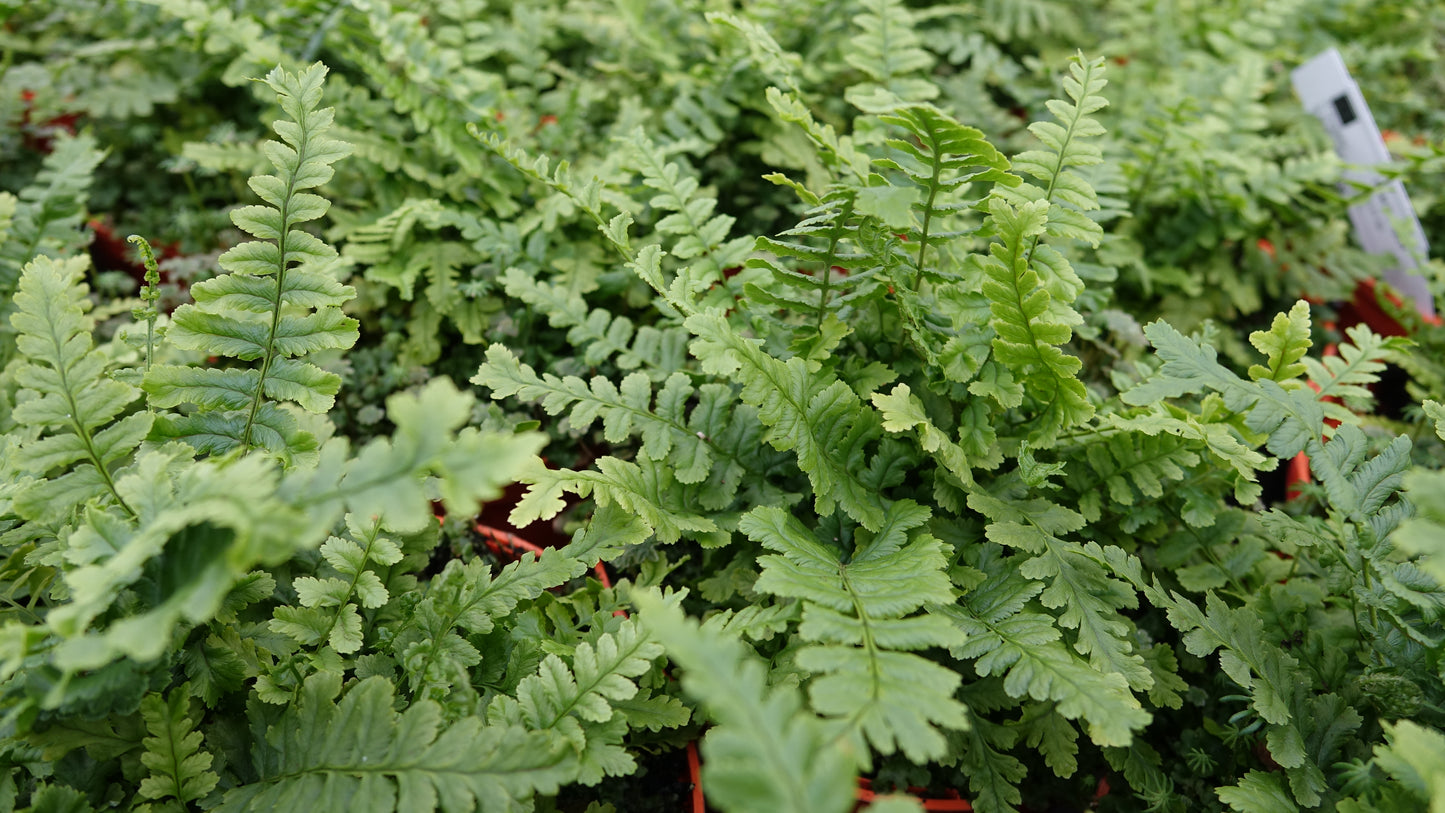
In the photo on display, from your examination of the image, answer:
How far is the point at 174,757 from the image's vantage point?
4.23ft

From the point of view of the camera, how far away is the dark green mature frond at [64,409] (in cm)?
133

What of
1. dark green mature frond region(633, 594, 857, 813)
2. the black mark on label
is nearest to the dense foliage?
dark green mature frond region(633, 594, 857, 813)

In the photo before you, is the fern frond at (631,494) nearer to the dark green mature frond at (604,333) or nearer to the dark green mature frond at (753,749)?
the dark green mature frond at (604,333)

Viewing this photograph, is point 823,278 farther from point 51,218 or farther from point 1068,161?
point 51,218

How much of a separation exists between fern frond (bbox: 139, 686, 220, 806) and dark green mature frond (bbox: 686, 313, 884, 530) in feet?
3.13

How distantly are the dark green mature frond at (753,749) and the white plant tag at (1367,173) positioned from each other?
2.33 meters


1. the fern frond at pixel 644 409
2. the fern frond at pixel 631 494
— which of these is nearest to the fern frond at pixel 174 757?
the fern frond at pixel 631 494

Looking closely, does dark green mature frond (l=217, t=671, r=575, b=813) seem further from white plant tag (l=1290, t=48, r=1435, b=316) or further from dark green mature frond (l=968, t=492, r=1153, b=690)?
white plant tag (l=1290, t=48, r=1435, b=316)

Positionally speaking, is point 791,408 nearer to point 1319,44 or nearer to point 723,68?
point 723,68

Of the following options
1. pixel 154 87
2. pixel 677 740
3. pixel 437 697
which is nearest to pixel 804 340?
pixel 677 740

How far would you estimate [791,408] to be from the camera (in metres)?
1.55

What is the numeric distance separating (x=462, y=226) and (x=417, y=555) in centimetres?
86

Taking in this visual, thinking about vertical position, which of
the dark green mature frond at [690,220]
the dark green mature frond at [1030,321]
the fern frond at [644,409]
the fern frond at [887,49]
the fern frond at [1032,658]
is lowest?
the fern frond at [644,409]

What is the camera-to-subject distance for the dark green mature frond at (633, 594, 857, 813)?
841 millimetres
